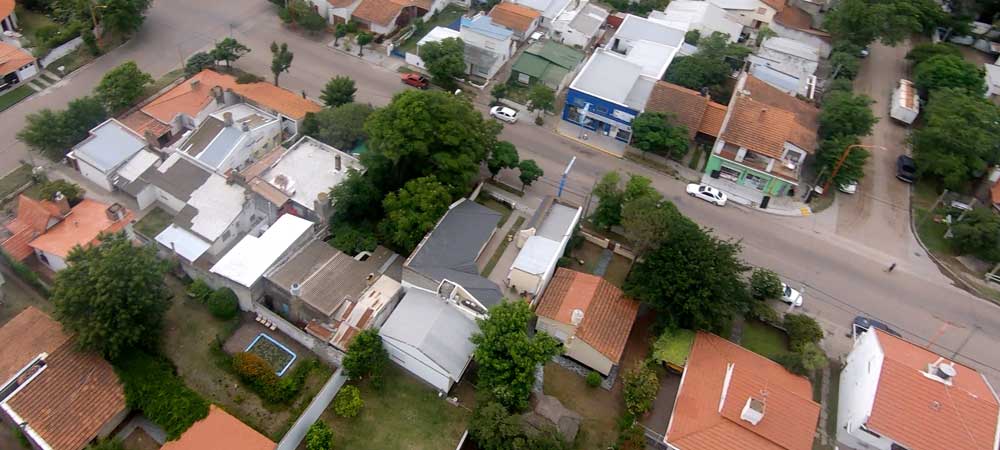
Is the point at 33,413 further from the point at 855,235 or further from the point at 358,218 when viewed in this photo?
the point at 855,235

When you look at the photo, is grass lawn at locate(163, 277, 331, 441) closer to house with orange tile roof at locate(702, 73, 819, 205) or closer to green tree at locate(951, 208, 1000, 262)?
house with orange tile roof at locate(702, 73, 819, 205)

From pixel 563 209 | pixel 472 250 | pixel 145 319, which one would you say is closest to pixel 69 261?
pixel 145 319

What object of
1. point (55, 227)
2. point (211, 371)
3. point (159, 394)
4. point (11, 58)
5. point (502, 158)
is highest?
point (502, 158)

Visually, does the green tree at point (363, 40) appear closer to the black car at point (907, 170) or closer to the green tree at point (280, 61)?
the green tree at point (280, 61)

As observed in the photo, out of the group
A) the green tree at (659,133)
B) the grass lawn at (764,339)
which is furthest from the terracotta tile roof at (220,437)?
the green tree at (659,133)

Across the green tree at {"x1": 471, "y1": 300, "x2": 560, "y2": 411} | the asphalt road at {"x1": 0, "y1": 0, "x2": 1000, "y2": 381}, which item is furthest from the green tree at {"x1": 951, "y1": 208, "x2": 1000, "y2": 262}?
the green tree at {"x1": 471, "y1": 300, "x2": 560, "y2": 411}

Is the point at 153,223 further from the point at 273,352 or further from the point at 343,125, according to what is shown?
the point at 273,352

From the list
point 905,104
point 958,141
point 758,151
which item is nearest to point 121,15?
point 758,151
